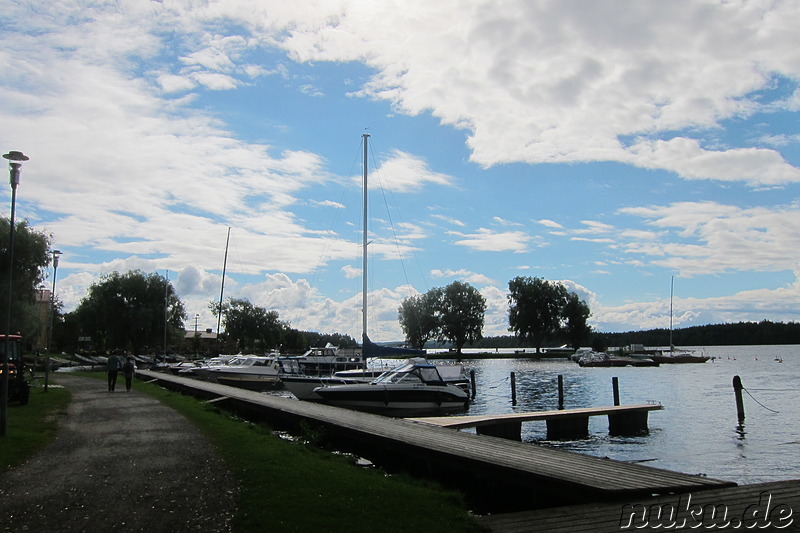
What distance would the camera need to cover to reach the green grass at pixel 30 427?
12523 millimetres

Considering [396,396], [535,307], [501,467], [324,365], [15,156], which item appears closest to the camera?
[501,467]

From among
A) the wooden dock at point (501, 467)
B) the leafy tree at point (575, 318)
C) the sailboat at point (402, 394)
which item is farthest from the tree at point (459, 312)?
the wooden dock at point (501, 467)

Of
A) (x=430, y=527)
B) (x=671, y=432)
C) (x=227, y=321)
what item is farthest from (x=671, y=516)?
(x=227, y=321)

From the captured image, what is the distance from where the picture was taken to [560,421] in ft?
80.7

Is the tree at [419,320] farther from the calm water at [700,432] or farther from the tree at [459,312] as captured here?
the calm water at [700,432]

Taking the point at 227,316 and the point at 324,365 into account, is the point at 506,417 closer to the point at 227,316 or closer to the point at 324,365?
the point at 324,365

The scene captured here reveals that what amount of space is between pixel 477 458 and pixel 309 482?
3.26 metres

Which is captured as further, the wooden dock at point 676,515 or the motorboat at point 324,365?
the motorboat at point 324,365

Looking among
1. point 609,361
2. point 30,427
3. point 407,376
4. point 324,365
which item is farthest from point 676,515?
point 609,361

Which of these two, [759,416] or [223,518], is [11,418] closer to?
[223,518]

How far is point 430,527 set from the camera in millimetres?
7832

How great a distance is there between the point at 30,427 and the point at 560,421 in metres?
17.1

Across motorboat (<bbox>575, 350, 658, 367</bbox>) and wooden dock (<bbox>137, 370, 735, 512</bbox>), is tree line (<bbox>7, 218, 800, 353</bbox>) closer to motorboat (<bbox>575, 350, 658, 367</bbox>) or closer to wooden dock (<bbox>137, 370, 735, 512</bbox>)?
motorboat (<bbox>575, 350, 658, 367</bbox>)

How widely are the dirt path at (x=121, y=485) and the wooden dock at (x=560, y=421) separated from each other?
857 cm
